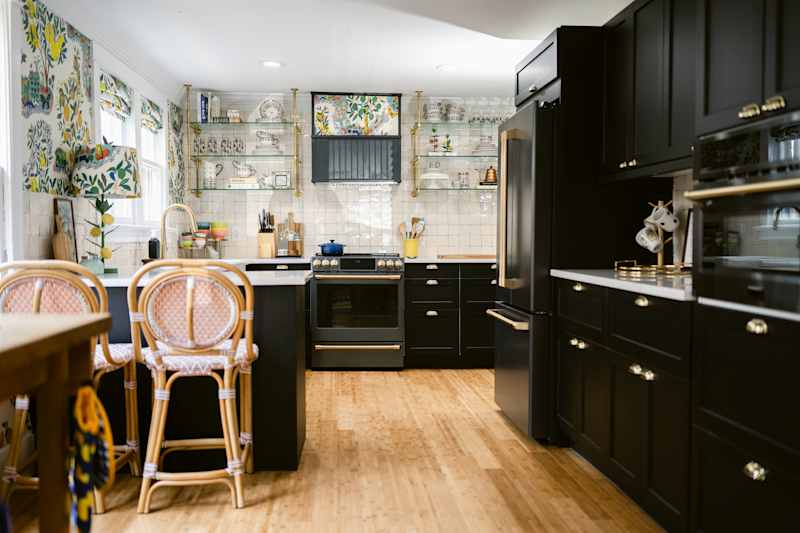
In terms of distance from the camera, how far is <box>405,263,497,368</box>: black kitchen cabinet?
5316mm

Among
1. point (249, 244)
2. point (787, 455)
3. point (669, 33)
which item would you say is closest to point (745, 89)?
point (669, 33)

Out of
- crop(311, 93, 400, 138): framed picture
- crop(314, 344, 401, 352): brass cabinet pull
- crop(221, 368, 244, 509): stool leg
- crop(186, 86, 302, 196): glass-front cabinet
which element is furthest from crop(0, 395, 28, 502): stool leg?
crop(311, 93, 400, 138): framed picture

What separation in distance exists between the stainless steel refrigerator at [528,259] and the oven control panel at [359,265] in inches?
68.0

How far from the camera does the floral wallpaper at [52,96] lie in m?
3.04

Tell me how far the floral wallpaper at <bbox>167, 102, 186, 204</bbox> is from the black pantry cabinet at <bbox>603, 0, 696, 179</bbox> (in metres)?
3.72

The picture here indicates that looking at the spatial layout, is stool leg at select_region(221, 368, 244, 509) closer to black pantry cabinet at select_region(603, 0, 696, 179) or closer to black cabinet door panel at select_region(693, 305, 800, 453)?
black cabinet door panel at select_region(693, 305, 800, 453)

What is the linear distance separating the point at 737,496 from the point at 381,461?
5.48 feet

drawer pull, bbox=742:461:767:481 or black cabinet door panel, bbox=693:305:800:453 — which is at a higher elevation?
black cabinet door panel, bbox=693:305:800:453

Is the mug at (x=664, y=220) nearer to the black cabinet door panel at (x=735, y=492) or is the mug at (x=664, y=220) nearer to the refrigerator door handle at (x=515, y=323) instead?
the refrigerator door handle at (x=515, y=323)

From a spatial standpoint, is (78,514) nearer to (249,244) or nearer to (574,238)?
(574,238)

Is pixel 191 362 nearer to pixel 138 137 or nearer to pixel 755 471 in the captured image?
pixel 755 471

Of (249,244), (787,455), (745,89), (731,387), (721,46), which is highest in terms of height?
(721,46)

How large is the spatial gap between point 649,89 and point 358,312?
10.2ft

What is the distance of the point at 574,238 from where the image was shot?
3.23m
